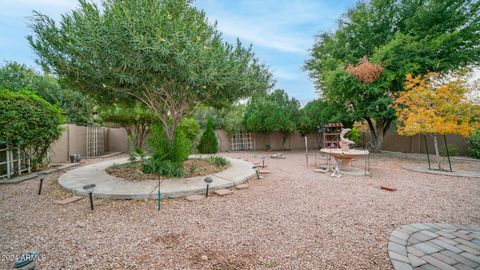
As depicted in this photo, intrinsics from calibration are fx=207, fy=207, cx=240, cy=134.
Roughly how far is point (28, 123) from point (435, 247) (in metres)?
8.05

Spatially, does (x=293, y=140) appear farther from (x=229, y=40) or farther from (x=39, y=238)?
(x=39, y=238)

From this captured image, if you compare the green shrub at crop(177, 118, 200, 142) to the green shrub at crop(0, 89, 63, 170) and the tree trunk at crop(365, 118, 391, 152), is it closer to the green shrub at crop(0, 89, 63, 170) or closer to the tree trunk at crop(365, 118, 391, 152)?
the green shrub at crop(0, 89, 63, 170)

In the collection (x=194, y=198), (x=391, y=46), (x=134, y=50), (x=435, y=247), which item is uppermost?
(x=391, y=46)

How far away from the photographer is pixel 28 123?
5.17 meters

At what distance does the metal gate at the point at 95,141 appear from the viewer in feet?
32.5

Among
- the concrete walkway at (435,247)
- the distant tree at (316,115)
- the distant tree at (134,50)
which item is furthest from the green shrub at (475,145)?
the distant tree at (134,50)

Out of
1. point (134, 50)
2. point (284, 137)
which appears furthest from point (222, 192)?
point (284, 137)

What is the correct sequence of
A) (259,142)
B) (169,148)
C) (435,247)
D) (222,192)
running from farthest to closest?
1. (259,142)
2. (169,148)
3. (222,192)
4. (435,247)

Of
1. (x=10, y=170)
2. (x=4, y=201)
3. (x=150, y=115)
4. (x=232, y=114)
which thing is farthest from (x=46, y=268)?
(x=232, y=114)

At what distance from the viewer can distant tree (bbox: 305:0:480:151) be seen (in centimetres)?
792

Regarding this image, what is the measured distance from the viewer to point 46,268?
180 centimetres

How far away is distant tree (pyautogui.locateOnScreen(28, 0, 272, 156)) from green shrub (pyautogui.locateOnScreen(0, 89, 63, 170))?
4.42 ft

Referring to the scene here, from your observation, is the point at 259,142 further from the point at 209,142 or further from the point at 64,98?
the point at 64,98

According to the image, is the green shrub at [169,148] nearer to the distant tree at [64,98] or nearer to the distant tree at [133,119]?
the distant tree at [133,119]
